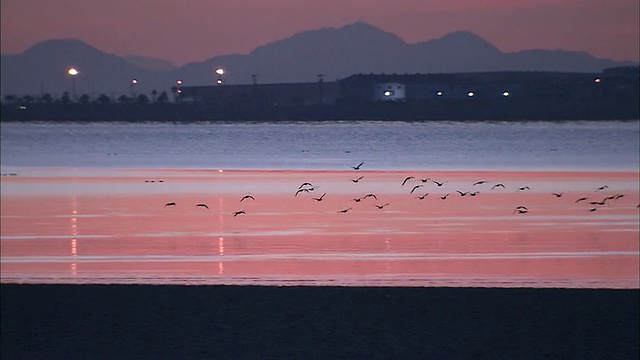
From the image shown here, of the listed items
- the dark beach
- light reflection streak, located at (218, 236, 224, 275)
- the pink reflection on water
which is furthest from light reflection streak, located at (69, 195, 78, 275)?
the dark beach

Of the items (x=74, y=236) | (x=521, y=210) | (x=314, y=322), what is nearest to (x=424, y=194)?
(x=521, y=210)

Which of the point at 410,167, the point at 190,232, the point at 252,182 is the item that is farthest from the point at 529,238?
the point at 410,167

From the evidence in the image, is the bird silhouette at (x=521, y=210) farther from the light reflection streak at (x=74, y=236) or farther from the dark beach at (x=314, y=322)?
the dark beach at (x=314, y=322)

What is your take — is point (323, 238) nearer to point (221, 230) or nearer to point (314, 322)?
point (221, 230)

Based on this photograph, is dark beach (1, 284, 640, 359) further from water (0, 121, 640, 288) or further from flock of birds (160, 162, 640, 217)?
flock of birds (160, 162, 640, 217)

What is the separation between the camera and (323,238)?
16047 millimetres

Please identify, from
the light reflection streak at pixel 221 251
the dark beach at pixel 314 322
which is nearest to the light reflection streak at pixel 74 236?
the light reflection streak at pixel 221 251

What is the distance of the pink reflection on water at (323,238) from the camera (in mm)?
11789

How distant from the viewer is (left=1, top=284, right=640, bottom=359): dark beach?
7246 millimetres

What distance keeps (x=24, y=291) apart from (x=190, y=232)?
7.89 metres

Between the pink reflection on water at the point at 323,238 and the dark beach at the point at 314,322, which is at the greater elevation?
the dark beach at the point at 314,322

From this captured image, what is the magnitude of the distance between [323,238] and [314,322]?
26.0ft

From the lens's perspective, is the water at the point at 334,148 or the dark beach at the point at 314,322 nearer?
the dark beach at the point at 314,322

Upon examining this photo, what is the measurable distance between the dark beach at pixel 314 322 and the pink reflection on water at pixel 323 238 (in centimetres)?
162
